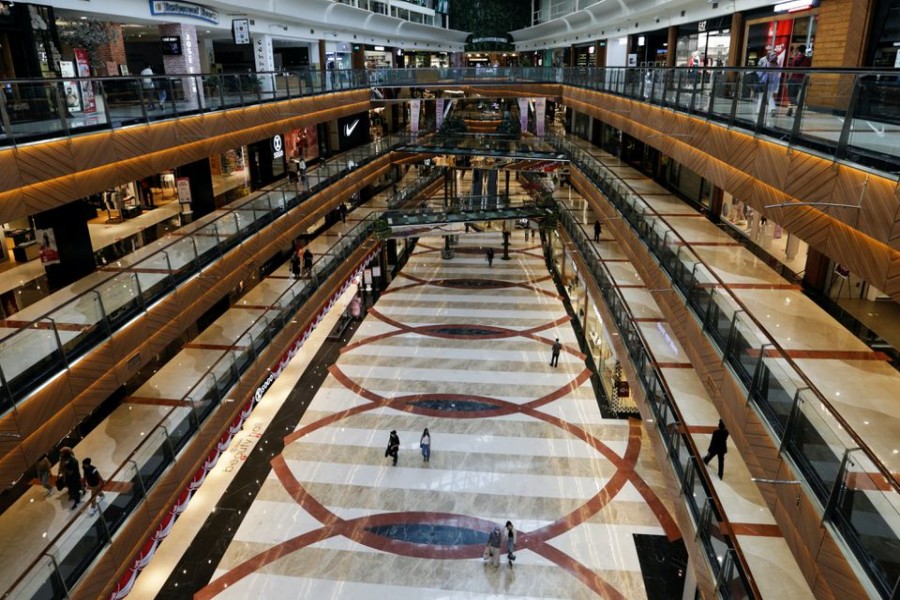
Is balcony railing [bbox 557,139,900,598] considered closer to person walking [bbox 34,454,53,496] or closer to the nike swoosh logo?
person walking [bbox 34,454,53,496]

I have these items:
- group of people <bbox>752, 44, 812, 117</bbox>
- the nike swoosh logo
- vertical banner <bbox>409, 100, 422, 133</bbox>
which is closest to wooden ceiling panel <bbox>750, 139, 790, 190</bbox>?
group of people <bbox>752, 44, 812, 117</bbox>

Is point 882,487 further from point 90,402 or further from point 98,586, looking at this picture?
point 90,402

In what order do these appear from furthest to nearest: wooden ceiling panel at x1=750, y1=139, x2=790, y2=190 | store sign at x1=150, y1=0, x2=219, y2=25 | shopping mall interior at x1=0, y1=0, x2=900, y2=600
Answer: store sign at x1=150, y1=0, x2=219, y2=25, wooden ceiling panel at x1=750, y1=139, x2=790, y2=190, shopping mall interior at x1=0, y1=0, x2=900, y2=600

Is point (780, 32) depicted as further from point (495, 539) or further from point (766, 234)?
point (495, 539)

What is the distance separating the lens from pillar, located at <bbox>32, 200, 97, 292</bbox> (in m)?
10.1

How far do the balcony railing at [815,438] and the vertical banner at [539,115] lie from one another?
24.3 m

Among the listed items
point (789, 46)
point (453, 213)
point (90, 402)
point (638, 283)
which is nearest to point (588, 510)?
point (638, 283)

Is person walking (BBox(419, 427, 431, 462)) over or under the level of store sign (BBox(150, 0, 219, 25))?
under

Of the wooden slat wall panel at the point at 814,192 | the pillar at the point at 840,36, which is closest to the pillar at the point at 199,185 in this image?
the wooden slat wall panel at the point at 814,192

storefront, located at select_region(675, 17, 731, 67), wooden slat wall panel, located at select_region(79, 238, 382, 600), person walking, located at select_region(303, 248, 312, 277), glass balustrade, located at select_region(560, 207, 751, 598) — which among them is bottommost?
wooden slat wall panel, located at select_region(79, 238, 382, 600)

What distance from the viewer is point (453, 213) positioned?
81.8ft

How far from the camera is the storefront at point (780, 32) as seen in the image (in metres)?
11.8

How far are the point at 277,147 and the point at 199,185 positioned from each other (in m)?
6.36

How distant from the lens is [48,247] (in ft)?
33.6
